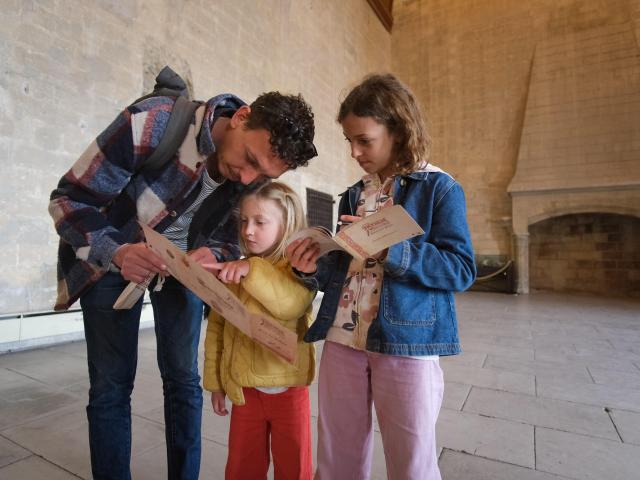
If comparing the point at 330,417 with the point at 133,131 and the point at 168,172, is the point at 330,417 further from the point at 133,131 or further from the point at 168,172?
the point at 133,131

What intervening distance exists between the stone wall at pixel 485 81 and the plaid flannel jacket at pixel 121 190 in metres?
9.66

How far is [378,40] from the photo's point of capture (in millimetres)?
10758

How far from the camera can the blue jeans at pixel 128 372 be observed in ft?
3.67

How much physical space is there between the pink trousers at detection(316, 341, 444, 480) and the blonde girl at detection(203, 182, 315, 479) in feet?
0.24

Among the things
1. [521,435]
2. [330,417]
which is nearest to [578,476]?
[521,435]

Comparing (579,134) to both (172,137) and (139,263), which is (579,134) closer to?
(172,137)

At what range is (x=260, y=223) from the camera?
3.93 ft

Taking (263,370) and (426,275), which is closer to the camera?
(426,275)

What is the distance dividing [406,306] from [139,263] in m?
0.65

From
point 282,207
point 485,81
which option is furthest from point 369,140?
point 485,81

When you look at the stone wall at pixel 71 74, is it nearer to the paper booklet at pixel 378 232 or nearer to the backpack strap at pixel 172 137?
the backpack strap at pixel 172 137

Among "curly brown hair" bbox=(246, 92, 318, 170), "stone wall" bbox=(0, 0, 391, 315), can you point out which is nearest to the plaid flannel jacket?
"curly brown hair" bbox=(246, 92, 318, 170)

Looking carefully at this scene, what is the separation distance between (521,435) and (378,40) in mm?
11019

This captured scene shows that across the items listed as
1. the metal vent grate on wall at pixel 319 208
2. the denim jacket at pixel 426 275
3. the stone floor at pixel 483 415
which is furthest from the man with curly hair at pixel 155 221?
the metal vent grate on wall at pixel 319 208
